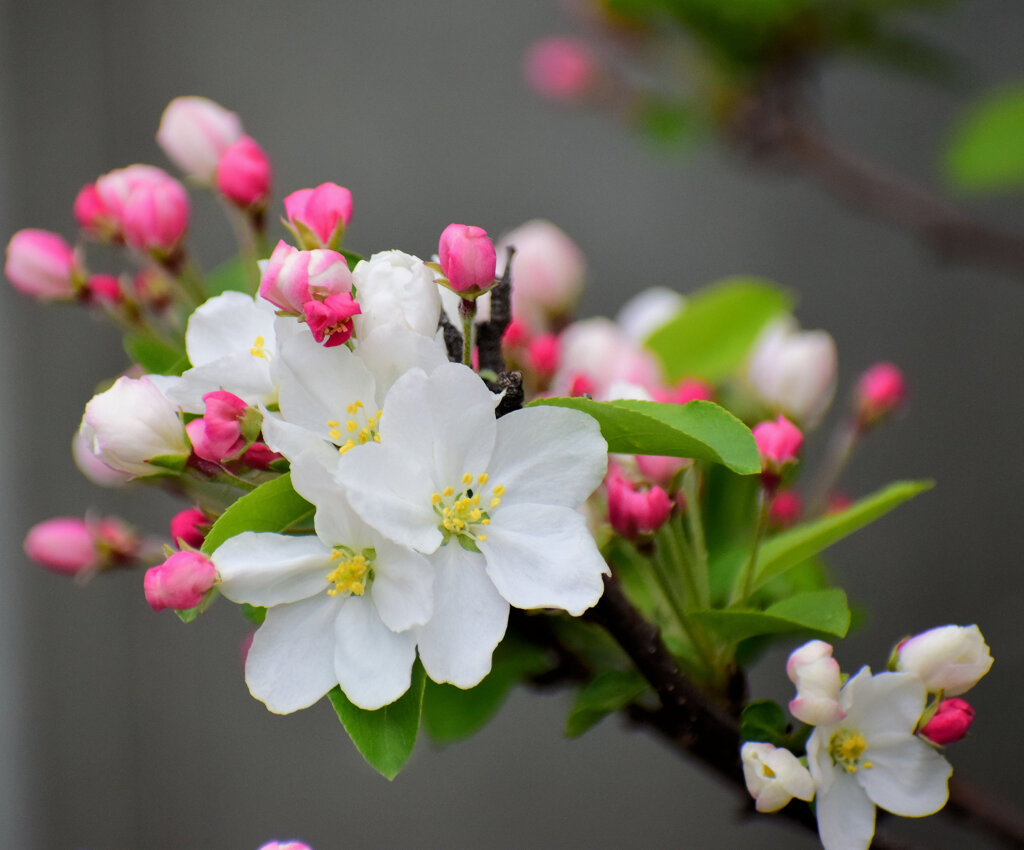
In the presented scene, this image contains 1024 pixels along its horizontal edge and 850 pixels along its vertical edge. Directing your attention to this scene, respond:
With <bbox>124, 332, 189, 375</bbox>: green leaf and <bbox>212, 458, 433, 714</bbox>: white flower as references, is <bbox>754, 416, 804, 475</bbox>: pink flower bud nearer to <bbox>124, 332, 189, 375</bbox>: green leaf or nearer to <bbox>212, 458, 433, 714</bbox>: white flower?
<bbox>212, 458, 433, 714</bbox>: white flower

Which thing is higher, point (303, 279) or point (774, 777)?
point (303, 279)

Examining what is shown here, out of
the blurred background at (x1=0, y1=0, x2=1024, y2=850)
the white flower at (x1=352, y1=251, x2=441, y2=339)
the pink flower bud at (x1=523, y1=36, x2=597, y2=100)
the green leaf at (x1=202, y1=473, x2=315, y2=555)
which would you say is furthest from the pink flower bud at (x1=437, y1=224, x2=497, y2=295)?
the blurred background at (x1=0, y1=0, x2=1024, y2=850)

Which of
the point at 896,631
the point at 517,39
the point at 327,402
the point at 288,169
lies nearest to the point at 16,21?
the point at 288,169

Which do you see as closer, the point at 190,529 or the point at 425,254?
the point at 190,529

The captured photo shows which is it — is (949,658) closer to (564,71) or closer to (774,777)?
(774,777)

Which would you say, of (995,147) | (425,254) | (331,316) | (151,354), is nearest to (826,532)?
(331,316)

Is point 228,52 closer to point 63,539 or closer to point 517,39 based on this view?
point 517,39

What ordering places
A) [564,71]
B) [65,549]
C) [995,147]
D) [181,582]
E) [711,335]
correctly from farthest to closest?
[564,71], [995,147], [711,335], [65,549], [181,582]

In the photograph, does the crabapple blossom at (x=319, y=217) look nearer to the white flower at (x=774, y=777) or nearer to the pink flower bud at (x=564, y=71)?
the white flower at (x=774, y=777)
